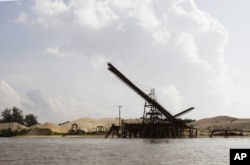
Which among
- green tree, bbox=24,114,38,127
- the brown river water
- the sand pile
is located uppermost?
green tree, bbox=24,114,38,127

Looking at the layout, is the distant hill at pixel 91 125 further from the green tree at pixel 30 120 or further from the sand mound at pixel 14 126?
the green tree at pixel 30 120

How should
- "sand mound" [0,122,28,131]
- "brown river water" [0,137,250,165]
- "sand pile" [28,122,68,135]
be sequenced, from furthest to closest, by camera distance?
1. "sand mound" [0,122,28,131]
2. "sand pile" [28,122,68,135]
3. "brown river water" [0,137,250,165]

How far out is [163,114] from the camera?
3844 centimetres

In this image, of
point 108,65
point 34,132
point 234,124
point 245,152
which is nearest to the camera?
point 245,152

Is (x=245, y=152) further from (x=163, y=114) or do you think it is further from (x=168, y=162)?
(x=163, y=114)

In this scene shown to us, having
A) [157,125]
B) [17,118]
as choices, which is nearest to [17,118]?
[17,118]

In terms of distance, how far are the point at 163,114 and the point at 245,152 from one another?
30531 millimetres

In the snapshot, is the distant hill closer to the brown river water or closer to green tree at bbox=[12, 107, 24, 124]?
green tree at bbox=[12, 107, 24, 124]

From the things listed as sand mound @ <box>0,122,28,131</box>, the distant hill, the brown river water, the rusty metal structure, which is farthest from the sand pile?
the brown river water

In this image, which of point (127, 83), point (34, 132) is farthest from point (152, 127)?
point (34, 132)

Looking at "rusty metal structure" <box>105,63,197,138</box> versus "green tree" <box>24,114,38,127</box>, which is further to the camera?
"green tree" <box>24,114,38,127</box>

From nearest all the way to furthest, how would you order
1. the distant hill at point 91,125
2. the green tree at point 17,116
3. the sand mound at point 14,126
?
the distant hill at point 91,125 → the sand mound at point 14,126 → the green tree at point 17,116

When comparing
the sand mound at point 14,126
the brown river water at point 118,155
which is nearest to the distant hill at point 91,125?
the sand mound at point 14,126

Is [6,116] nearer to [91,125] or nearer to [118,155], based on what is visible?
[91,125]
